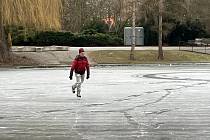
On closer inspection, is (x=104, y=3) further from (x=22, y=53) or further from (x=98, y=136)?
(x=98, y=136)

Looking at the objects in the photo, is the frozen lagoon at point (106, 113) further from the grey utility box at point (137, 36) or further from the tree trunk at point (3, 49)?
the grey utility box at point (137, 36)

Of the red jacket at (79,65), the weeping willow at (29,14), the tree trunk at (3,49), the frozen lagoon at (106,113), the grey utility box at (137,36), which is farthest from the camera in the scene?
the grey utility box at (137,36)

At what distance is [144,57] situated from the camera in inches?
2039

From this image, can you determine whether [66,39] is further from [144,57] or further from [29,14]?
[29,14]

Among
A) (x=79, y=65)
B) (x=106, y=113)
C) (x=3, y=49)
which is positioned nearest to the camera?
(x=106, y=113)

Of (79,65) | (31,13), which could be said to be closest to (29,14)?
(31,13)

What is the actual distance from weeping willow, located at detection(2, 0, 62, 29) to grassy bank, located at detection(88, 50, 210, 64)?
24.7 ft

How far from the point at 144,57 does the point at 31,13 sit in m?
14.5

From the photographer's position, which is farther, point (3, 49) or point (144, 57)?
point (144, 57)

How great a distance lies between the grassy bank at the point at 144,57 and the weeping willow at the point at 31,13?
7.54 metres

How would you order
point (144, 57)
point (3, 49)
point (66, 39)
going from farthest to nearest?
1. point (66, 39)
2. point (144, 57)
3. point (3, 49)

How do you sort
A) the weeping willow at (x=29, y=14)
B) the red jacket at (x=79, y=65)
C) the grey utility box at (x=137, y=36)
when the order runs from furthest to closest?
the grey utility box at (x=137, y=36) < the weeping willow at (x=29, y=14) < the red jacket at (x=79, y=65)

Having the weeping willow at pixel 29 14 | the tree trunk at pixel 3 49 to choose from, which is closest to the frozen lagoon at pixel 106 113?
the weeping willow at pixel 29 14

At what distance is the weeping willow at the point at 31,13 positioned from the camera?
132 feet
